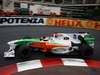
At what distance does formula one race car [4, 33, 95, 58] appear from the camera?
33.2 feet

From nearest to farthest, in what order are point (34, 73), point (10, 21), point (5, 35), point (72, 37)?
point (34, 73) < point (72, 37) < point (5, 35) < point (10, 21)

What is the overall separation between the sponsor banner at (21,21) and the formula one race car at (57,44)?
9196 mm

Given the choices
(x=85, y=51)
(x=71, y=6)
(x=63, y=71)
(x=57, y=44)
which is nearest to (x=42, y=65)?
(x=63, y=71)

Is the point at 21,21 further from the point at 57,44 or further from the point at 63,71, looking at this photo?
the point at 63,71

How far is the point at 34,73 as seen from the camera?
176 inches

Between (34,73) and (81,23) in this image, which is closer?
(34,73)

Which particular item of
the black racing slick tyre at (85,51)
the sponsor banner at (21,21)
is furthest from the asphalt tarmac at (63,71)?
the sponsor banner at (21,21)

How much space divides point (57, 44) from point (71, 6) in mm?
20167

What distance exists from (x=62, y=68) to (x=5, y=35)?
40.7 ft

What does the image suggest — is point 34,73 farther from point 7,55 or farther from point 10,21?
point 10,21

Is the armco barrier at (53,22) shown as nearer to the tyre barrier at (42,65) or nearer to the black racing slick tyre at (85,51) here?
the black racing slick tyre at (85,51)

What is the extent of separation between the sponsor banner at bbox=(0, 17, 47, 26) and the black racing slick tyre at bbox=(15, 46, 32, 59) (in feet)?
29.4

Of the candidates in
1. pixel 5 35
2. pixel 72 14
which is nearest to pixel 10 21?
pixel 5 35

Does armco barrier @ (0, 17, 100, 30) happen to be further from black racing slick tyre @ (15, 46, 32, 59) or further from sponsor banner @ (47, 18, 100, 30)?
black racing slick tyre @ (15, 46, 32, 59)
